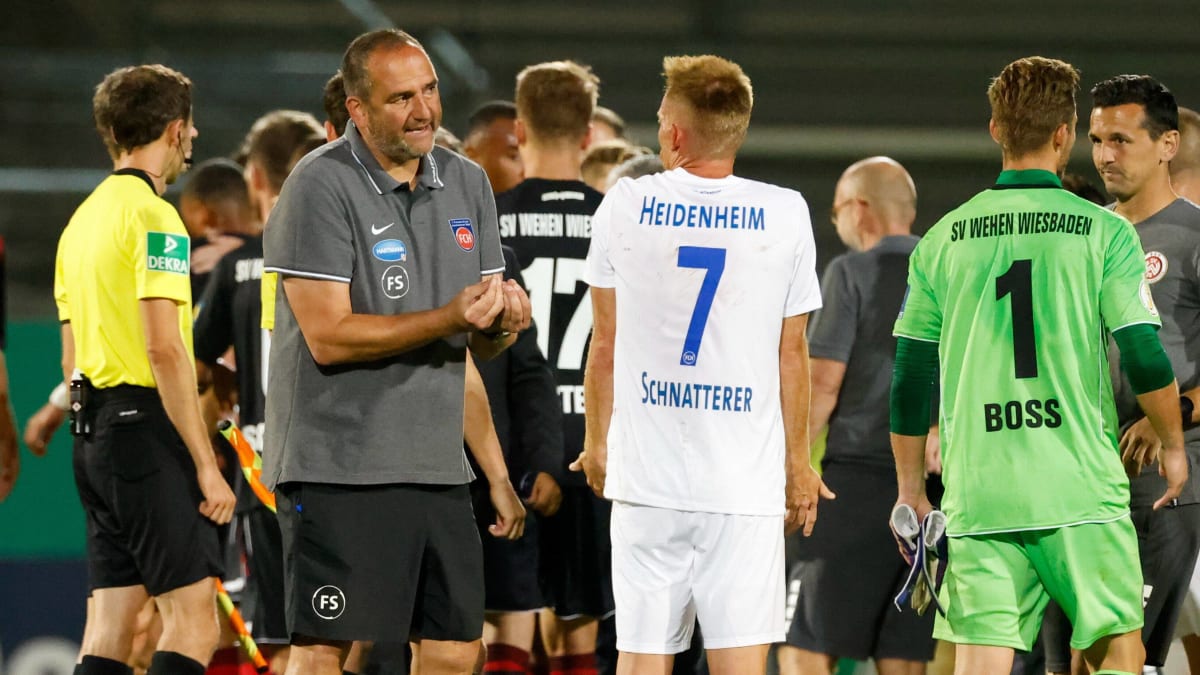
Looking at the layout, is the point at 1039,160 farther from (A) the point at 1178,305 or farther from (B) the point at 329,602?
(B) the point at 329,602

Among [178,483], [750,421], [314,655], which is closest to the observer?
[314,655]

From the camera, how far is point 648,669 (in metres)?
4.10

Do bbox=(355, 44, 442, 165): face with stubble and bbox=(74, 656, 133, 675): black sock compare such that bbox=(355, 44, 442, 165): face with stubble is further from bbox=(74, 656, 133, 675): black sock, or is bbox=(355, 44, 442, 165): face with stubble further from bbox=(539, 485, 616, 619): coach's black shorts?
bbox=(74, 656, 133, 675): black sock

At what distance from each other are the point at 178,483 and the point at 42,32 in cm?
1362

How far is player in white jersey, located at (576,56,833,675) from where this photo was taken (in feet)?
13.3

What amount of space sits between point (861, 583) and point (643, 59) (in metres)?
11.6

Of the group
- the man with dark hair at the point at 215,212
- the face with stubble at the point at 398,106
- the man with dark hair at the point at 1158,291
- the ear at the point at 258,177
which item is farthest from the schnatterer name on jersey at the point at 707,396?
the man with dark hair at the point at 215,212

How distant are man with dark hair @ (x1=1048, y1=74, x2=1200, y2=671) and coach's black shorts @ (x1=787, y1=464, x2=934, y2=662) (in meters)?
0.93

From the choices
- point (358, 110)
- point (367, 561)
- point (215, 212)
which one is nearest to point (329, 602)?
point (367, 561)

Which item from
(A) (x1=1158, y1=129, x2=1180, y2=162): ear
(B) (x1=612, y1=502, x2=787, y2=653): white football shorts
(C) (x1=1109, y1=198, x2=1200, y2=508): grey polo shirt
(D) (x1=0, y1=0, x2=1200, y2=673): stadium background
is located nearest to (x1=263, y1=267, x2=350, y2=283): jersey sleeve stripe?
(B) (x1=612, y1=502, x2=787, y2=653): white football shorts

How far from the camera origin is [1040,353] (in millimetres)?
3928

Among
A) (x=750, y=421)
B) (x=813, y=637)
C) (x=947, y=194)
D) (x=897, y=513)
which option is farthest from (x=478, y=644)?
(x=947, y=194)

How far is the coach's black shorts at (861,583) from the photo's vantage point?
5570mm

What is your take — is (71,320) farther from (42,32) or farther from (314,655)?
(42,32)
